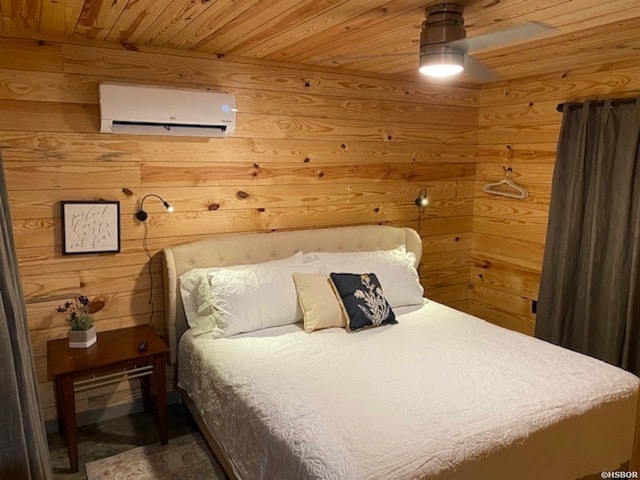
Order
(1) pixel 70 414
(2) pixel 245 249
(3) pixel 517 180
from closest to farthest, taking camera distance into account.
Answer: (1) pixel 70 414 < (2) pixel 245 249 < (3) pixel 517 180

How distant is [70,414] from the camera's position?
7.89ft

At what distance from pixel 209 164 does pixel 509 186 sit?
2.34 meters

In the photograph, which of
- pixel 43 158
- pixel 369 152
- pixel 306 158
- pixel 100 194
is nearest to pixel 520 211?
pixel 369 152

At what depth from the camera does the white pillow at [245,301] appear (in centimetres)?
270

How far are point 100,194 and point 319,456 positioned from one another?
6.22 feet

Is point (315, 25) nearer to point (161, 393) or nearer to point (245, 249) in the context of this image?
point (245, 249)

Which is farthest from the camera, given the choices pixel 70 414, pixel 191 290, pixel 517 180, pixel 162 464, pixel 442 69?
pixel 517 180

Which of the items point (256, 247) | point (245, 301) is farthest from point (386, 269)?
point (245, 301)

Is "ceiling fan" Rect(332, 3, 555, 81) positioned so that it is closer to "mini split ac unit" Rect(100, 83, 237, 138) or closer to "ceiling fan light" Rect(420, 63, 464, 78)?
"ceiling fan light" Rect(420, 63, 464, 78)

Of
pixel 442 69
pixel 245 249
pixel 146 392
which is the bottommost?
pixel 146 392

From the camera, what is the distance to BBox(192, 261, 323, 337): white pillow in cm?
270

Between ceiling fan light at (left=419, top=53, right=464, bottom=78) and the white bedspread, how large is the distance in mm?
1326

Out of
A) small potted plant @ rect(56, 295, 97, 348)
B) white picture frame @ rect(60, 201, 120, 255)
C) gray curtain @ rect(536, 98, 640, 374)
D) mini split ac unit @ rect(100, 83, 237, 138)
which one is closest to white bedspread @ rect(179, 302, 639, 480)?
small potted plant @ rect(56, 295, 97, 348)

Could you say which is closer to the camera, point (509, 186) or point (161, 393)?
point (161, 393)
